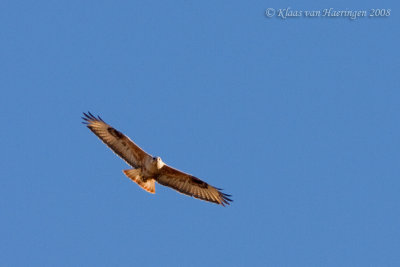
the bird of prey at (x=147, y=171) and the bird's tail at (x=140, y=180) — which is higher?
the bird of prey at (x=147, y=171)

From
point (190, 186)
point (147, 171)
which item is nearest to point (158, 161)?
point (147, 171)

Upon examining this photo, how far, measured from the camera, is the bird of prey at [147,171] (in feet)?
38.4

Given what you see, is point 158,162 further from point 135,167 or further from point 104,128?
point 104,128

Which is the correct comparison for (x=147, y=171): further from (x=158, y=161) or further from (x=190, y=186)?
(x=190, y=186)

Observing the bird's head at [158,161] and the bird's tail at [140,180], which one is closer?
the bird's head at [158,161]

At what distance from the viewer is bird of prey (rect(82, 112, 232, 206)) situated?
11.7 metres

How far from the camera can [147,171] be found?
38.3 feet

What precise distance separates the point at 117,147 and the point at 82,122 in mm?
1062

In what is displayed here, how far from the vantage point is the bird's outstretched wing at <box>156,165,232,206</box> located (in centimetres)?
1180

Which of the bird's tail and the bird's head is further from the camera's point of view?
the bird's tail

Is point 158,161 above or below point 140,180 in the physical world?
above

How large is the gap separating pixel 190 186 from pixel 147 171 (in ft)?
3.68

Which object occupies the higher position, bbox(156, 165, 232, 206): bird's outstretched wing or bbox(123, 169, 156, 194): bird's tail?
bbox(156, 165, 232, 206): bird's outstretched wing

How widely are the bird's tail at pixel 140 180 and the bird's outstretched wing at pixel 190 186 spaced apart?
25 cm
